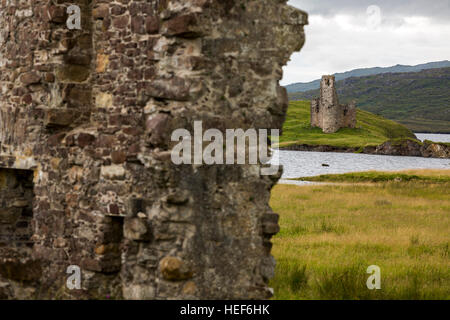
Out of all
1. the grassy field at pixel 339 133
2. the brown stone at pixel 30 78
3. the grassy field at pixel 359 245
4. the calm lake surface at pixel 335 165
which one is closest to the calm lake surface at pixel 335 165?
the calm lake surface at pixel 335 165

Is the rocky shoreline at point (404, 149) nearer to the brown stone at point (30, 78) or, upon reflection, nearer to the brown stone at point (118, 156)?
the brown stone at point (30, 78)

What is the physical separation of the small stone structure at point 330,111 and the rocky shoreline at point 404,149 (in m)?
10.0

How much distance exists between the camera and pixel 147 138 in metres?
6.73

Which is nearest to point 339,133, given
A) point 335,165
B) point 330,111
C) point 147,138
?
point 330,111

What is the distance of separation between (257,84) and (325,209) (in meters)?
14.3

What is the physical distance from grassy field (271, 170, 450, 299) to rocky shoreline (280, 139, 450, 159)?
215ft

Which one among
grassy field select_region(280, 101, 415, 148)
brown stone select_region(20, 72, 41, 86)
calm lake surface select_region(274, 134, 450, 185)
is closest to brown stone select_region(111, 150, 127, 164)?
brown stone select_region(20, 72, 41, 86)

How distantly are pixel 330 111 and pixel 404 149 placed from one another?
14792 mm

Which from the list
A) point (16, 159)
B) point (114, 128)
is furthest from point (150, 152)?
point (16, 159)

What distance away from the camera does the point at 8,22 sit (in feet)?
27.3

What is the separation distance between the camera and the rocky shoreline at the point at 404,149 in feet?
→ 296

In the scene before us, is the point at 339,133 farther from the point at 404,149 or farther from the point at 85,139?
the point at 85,139

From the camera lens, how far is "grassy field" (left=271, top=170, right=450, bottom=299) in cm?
884

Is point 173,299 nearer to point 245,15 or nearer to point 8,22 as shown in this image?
point 245,15
